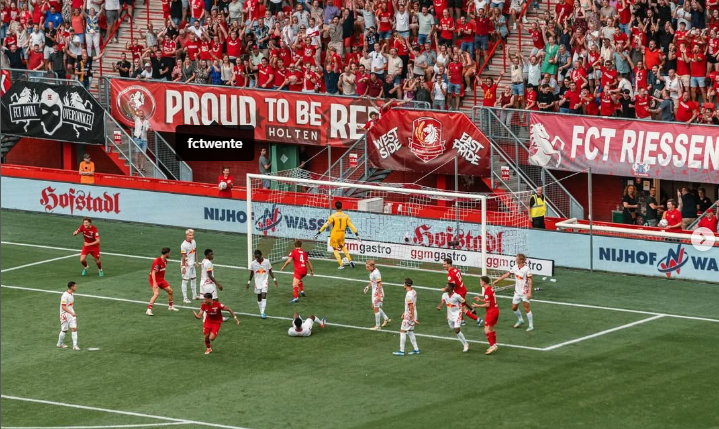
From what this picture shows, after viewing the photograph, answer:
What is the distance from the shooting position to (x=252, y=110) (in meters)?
47.7

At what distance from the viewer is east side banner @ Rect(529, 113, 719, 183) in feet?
129

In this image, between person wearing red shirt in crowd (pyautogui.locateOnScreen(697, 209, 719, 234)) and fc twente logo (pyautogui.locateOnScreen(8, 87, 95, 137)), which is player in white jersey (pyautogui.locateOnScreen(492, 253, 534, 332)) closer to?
person wearing red shirt in crowd (pyautogui.locateOnScreen(697, 209, 719, 234))

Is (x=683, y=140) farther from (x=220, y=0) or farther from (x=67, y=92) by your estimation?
(x=67, y=92)

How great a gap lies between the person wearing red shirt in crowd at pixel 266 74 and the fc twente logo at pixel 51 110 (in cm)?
667

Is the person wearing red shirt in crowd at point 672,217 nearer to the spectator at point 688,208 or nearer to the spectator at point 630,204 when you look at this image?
the spectator at point 688,208

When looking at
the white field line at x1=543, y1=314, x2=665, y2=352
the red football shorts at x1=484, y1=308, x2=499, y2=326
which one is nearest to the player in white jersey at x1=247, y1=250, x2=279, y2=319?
the red football shorts at x1=484, y1=308, x2=499, y2=326

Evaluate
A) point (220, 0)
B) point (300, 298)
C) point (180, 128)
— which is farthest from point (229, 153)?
point (300, 298)

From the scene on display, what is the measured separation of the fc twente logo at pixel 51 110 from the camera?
50.5 meters

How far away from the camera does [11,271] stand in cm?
4128

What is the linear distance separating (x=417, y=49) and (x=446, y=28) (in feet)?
3.75

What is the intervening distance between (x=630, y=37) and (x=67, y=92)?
20.1m

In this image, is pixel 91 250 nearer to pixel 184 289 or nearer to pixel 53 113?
pixel 184 289

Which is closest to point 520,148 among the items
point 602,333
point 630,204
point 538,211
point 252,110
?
point 538,211

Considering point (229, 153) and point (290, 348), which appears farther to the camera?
point (229, 153)
